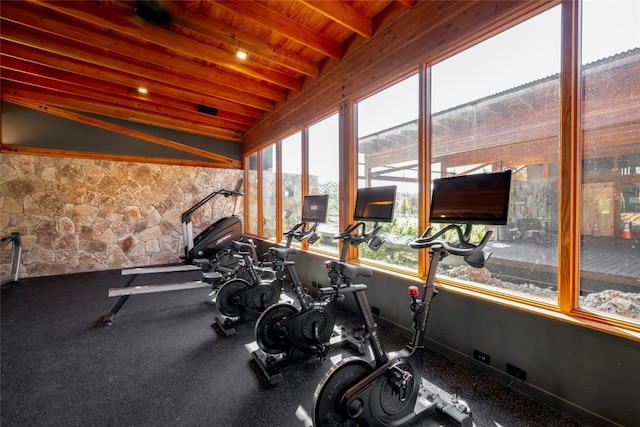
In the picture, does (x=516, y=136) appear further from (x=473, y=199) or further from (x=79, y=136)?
Result: (x=79, y=136)

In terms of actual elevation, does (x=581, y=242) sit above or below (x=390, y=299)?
above

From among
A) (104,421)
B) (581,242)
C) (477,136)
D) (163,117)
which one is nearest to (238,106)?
(163,117)

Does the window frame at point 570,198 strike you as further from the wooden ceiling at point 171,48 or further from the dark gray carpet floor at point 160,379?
the wooden ceiling at point 171,48

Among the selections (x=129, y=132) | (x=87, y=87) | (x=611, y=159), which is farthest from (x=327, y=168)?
(x=129, y=132)

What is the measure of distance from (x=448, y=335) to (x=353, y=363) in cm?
127

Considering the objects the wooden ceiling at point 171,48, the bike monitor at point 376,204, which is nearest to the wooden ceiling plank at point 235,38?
the wooden ceiling at point 171,48

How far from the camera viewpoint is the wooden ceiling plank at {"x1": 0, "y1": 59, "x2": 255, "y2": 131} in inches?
168

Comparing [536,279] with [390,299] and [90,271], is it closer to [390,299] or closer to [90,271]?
[390,299]

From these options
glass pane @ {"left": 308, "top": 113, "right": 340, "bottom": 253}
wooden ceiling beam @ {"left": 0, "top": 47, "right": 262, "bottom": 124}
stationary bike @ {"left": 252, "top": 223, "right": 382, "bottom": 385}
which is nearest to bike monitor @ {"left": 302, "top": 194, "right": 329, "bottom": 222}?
glass pane @ {"left": 308, "top": 113, "right": 340, "bottom": 253}

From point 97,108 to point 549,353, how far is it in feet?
26.5

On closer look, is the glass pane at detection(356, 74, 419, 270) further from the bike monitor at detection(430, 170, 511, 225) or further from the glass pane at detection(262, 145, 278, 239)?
the glass pane at detection(262, 145, 278, 239)

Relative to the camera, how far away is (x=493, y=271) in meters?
2.30

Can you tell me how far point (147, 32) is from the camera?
3.32 metres

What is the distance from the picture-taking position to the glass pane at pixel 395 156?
2934 millimetres
